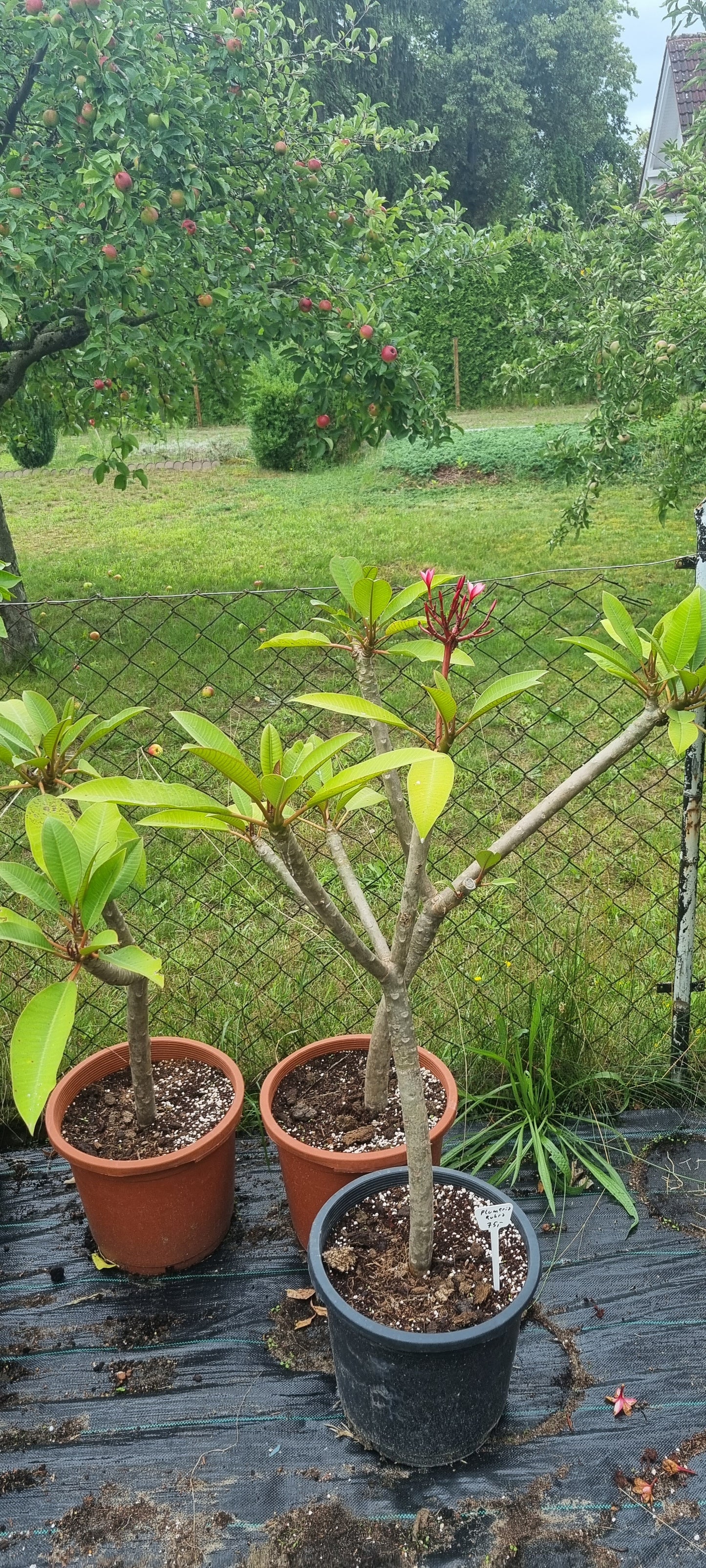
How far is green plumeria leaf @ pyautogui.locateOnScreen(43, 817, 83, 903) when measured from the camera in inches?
45.0

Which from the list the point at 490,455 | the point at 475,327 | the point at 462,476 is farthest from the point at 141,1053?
the point at 475,327

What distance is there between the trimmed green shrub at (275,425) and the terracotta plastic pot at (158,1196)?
10.3 meters

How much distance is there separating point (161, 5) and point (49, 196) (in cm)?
80

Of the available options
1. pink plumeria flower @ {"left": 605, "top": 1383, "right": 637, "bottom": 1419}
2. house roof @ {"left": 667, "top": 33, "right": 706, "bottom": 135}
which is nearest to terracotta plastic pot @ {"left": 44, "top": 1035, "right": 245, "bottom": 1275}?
pink plumeria flower @ {"left": 605, "top": 1383, "right": 637, "bottom": 1419}

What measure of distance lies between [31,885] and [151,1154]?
2.36 ft

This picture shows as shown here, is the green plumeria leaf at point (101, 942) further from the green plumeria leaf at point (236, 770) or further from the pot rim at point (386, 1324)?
the pot rim at point (386, 1324)

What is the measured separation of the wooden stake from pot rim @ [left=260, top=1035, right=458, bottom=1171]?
45.6ft

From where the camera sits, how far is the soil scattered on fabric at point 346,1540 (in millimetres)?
1304

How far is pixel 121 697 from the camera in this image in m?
4.79

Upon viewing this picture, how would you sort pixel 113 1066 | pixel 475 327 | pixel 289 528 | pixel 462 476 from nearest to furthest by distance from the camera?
pixel 113 1066 < pixel 289 528 < pixel 462 476 < pixel 475 327

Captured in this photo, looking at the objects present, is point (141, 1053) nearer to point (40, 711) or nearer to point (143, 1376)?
point (143, 1376)

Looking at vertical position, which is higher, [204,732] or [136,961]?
[204,732]

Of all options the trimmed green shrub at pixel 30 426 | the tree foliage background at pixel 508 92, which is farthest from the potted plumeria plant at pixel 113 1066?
the tree foliage background at pixel 508 92

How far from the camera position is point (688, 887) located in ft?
6.63
